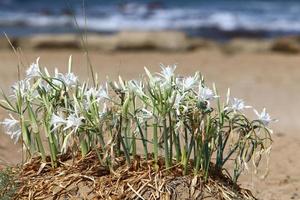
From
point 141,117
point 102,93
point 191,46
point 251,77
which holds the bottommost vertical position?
point 141,117

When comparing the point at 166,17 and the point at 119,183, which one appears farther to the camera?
the point at 166,17

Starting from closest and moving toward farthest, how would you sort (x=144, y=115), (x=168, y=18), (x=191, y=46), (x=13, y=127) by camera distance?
(x=144, y=115) → (x=13, y=127) → (x=191, y=46) → (x=168, y=18)

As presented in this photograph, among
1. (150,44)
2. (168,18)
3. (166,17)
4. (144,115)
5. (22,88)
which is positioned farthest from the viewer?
(166,17)

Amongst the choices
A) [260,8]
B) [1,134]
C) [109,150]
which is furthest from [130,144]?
[260,8]

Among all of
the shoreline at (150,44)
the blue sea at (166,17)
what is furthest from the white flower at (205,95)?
the blue sea at (166,17)

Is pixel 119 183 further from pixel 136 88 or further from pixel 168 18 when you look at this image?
pixel 168 18

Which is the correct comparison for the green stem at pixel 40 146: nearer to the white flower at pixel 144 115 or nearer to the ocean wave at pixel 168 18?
the white flower at pixel 144 115

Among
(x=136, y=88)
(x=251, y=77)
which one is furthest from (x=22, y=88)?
(x=251, y=77)
